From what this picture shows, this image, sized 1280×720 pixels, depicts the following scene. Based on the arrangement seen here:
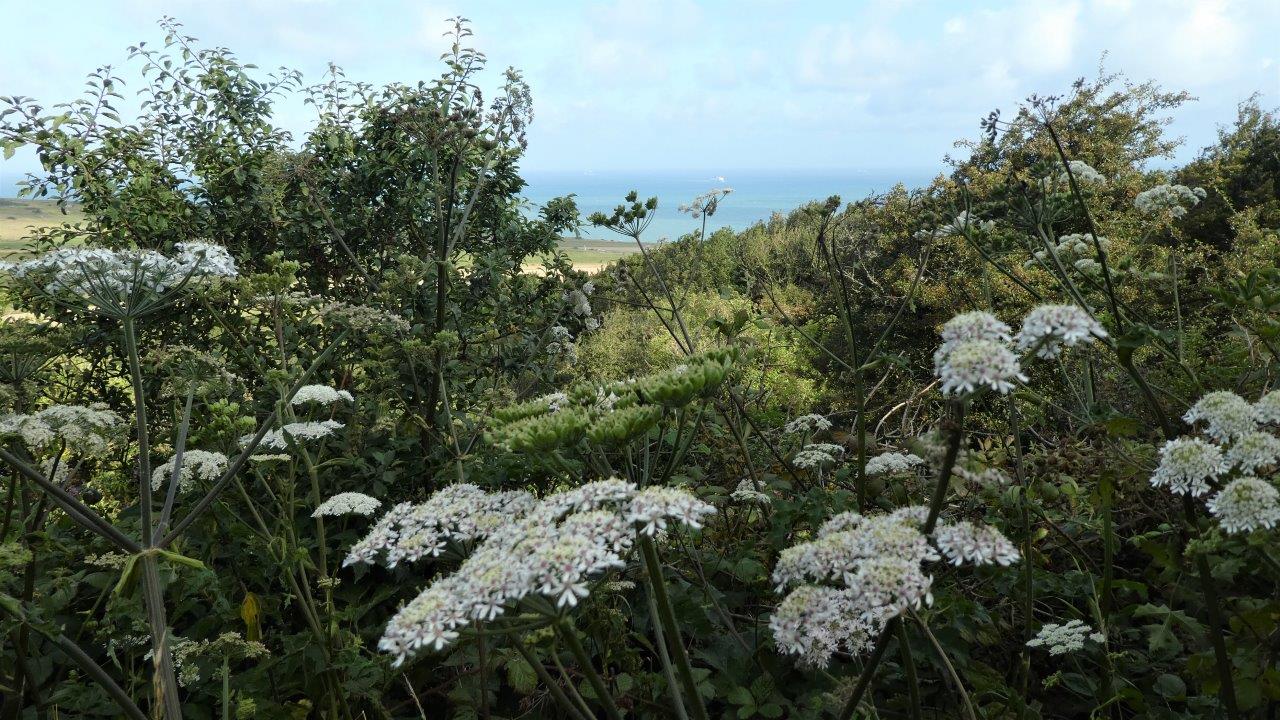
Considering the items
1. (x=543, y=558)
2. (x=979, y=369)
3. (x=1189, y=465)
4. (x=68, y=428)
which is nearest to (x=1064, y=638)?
(x=1189, y=465)

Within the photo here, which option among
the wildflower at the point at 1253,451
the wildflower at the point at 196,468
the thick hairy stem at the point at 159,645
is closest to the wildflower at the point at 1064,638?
the wildflower at the point at 1253,451

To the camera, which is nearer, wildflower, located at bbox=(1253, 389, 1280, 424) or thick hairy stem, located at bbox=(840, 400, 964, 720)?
thick hairy stem, located at bbox=(840, 400, 964, 720)

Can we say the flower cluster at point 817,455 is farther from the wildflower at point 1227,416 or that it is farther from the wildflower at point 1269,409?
the wildflower at point 1269,409

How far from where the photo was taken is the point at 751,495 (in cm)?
309

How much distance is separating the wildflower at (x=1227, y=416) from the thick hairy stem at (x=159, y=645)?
8.43ft

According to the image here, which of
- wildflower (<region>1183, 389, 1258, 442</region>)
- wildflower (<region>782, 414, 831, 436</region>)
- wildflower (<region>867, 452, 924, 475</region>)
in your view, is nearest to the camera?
wildflower (<region>1183, 389, 1258, 442</region>)

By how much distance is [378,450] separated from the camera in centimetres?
413

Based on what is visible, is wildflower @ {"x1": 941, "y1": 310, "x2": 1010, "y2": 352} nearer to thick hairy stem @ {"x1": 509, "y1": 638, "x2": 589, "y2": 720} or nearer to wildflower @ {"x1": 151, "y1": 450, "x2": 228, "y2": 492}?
thick hairy stem @ {"x1": 509, "y1": 638, "x2": 589, "y2": 720}

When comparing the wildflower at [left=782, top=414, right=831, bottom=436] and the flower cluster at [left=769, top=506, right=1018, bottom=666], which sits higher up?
the flower cluster at [left=769, top=506, right=1018, bottom=666]

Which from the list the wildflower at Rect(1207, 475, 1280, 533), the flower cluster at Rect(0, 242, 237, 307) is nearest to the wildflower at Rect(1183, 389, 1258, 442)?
the wildflower at Rect(1207, 475, 1280, 533)

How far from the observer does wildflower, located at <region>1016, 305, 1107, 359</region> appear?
159 cm

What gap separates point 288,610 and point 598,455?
90.1 inches

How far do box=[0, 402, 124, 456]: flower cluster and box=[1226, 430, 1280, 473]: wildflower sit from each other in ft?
11.2

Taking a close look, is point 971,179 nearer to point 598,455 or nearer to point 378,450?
point 378,450
